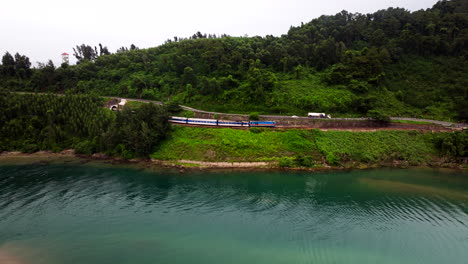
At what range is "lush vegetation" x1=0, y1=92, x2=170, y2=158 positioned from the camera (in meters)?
43.6

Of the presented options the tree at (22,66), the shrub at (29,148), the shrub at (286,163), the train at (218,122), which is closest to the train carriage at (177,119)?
the train at (218,122)

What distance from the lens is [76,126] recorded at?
47.7 m

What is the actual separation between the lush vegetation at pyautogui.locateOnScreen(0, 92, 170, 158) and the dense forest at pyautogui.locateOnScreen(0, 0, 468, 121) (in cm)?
988

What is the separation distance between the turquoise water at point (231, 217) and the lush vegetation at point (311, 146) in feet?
14.6

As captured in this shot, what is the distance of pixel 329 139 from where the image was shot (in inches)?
1781

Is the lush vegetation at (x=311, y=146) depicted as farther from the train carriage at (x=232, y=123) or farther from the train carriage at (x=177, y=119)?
the train carriage at (x=177, y=119)

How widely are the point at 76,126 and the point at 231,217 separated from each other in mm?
42588

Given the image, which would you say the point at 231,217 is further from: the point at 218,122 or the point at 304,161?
the point at 218,122

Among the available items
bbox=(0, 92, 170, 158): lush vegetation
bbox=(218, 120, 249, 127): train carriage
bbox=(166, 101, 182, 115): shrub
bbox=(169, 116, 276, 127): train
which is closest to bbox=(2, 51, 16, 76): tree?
bbox=(0, 92, 170, 158): lush vegetation

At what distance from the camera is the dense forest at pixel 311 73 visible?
182 ft

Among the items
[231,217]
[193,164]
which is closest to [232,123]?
[193,164]

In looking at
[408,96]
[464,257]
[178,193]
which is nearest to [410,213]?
[464,257]

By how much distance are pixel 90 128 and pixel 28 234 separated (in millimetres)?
27635

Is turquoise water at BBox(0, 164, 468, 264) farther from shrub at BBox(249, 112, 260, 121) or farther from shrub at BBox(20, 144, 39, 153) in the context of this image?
shrub at BBox(249, 112, 260, 121)
